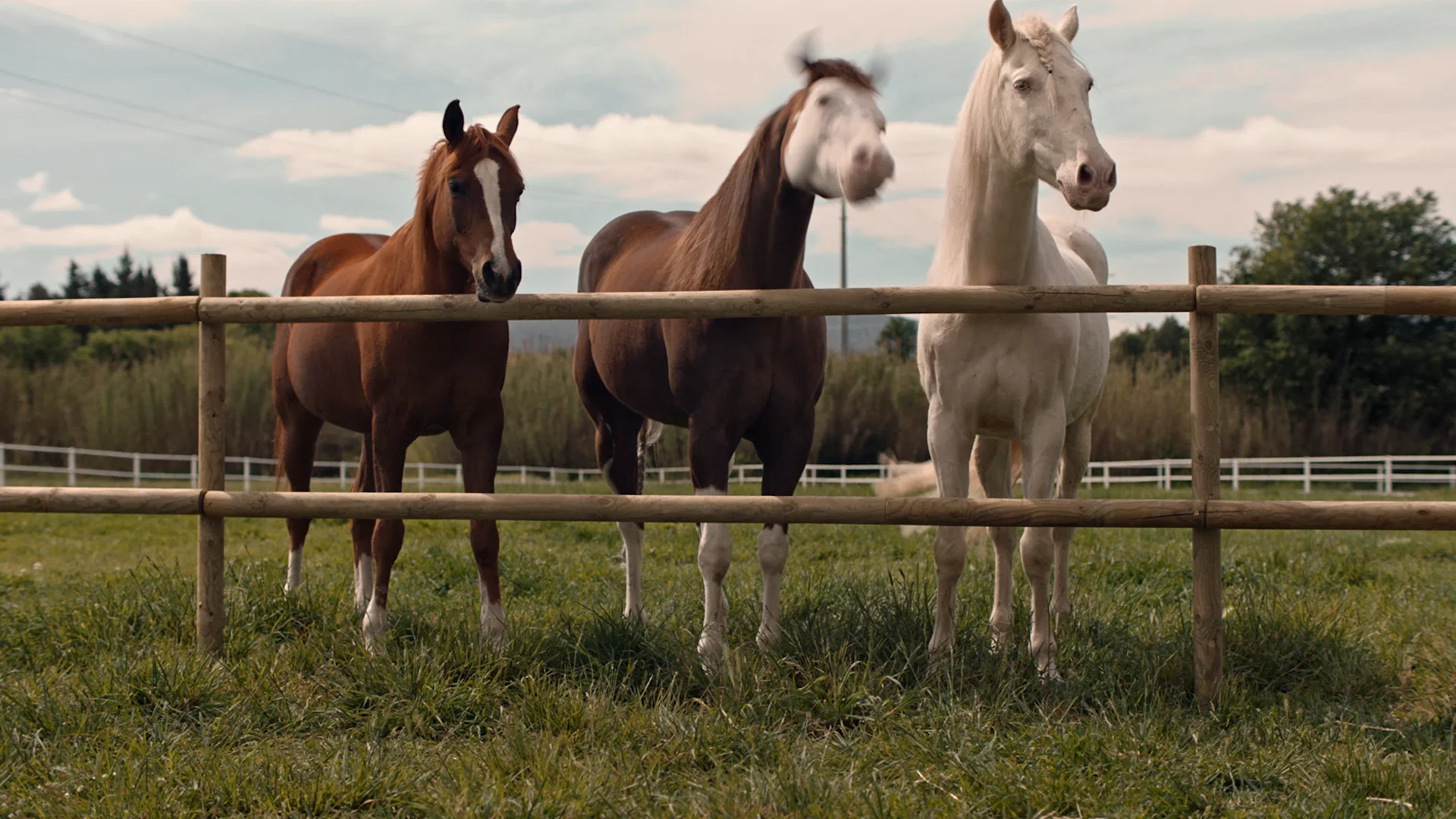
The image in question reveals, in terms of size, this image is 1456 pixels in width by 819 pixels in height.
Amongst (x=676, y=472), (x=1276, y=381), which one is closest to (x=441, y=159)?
(x=676, y=472)

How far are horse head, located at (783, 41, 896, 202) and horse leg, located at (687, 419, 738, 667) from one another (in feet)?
3.16

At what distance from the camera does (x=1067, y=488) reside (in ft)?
16.8

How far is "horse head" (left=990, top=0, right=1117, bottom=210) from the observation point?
3408mm

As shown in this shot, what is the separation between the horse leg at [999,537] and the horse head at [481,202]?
2.07 meters

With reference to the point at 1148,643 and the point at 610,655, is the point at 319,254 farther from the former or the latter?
the point at 1148,643

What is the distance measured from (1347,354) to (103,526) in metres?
30.5

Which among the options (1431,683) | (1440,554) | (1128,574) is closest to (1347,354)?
(1440,554)

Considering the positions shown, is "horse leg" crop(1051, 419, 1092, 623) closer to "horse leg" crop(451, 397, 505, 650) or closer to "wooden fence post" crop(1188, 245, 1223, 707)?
"wooden fence post" crop(1188, 245, 1223, 707)

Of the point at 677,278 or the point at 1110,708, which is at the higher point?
the point at 677,278

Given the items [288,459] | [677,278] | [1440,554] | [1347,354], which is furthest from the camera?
[1347,354]

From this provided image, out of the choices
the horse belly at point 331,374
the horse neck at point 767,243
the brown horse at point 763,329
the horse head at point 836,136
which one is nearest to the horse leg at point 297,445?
the horse belly at point 331,374

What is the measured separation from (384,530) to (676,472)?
18740mm

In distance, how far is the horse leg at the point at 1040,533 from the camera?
3.92m

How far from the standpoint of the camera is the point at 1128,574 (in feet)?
20.6
